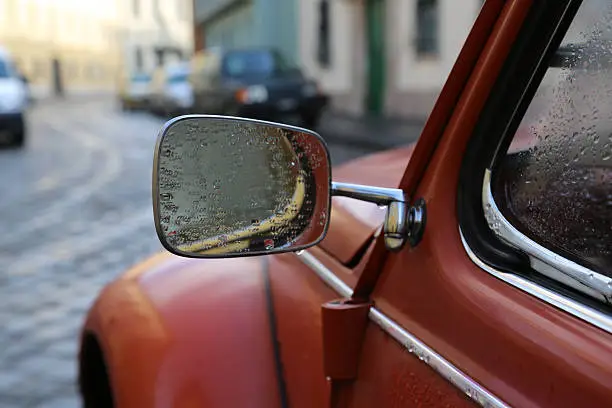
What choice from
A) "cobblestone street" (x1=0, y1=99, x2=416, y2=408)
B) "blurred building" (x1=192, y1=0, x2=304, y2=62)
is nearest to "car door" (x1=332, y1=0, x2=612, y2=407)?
"cobblestone street" (x1=0, y1=99, x2=416, y2=408)

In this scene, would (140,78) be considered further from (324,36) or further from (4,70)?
Answer: (4,70)

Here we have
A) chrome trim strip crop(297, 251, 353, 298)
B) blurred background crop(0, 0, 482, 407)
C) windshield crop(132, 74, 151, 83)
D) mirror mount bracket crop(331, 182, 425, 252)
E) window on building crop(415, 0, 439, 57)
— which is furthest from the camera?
windshield crop(132, 74, 151, 83)

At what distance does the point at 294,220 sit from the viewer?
1188 millimetres

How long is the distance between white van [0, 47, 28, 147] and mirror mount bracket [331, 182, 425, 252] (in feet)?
43.0

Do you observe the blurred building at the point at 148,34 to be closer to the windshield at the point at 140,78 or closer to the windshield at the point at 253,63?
the windshield at the point at 140,78

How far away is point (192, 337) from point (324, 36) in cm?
1800

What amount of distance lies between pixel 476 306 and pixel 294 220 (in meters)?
0.33

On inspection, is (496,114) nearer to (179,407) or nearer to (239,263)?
(179,407)

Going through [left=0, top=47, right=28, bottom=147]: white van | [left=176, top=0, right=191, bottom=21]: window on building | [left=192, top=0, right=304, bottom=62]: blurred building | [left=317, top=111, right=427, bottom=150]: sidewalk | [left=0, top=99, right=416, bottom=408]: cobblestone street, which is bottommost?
[left=0, top=99, right=416, bottom=408]: cobblestone street

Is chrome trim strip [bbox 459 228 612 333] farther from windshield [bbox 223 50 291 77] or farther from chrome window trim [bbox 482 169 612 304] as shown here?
windshield [bbox 223 50 291 77]

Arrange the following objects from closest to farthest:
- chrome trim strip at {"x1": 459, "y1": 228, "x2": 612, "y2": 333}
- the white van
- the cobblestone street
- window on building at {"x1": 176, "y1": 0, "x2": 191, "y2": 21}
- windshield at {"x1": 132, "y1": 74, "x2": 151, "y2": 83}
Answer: chrome trim strip at {"x1": 459, "y1": 228, "x2": 612, "y2": 333} → the cobblestone street → the white van → windshield at {"x1": 132, "y1": 74, "x2": 151, "y2": 83} → window on building at {"x1": 176, "y1": 0, "x2": 191, "y2": 21}

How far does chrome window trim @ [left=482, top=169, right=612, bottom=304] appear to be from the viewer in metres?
0.92

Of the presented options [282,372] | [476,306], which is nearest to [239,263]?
[282,372]

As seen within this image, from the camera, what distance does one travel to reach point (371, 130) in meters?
13.0
